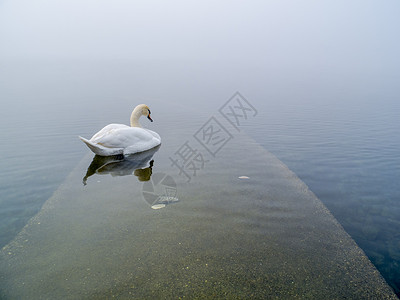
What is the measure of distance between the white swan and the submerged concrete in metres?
1.68

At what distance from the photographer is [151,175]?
23.2ft

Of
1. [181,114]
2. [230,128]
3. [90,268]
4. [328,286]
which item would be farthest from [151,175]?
[181,114]

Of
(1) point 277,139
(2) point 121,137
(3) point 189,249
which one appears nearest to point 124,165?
(2) point 121,137

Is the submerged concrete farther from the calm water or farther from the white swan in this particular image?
the white swan

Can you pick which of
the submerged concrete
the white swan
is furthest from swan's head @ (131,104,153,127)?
the submerged concrete

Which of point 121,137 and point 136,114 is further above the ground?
point 136,114

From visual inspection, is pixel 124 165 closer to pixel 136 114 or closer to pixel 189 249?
pixel 136 114

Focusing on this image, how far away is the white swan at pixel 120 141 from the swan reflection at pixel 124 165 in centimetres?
18

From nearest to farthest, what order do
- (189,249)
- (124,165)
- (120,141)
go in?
(189,249), (124,165), (120,141)

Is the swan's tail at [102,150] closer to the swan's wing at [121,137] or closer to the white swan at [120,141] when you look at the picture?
the white swan at [120,141]

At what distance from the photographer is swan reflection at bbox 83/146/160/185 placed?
718cm

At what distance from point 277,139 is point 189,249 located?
706 cm

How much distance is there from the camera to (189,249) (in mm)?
4266

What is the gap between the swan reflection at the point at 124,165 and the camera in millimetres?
7184
